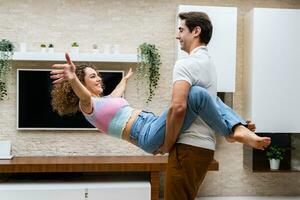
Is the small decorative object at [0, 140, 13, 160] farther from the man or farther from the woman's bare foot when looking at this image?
the woman's bare foot

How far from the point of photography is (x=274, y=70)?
432 cm

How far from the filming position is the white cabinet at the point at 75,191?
154 inches

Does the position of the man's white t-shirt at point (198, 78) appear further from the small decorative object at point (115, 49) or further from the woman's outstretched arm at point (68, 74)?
the small decorative object at point (115, 49)

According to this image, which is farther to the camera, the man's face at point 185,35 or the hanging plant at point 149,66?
the hanging plant at point 149,66

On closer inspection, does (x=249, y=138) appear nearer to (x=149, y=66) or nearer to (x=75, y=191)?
(x=75, y=191)

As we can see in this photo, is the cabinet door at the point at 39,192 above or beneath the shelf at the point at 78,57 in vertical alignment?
beneath

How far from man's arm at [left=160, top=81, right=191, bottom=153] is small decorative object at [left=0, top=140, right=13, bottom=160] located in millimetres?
2823

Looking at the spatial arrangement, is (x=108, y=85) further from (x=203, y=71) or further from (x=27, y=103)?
(x=203, y=71)

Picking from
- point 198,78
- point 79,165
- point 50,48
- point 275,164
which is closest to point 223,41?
point 275,164

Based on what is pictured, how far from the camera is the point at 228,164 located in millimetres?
4746

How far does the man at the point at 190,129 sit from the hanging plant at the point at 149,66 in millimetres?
2316

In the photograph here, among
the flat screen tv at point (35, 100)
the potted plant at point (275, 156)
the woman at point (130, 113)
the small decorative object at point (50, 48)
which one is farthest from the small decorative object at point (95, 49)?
the potted plant at point (275, 156)

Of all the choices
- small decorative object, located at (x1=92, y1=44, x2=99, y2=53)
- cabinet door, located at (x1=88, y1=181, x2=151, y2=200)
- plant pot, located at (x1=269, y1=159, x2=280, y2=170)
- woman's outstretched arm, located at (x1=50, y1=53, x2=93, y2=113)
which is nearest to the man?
woman's outstretched arm, located at (x1=50, y1=53, x2=93, y2=113)

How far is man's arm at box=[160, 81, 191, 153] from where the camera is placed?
195 cm
